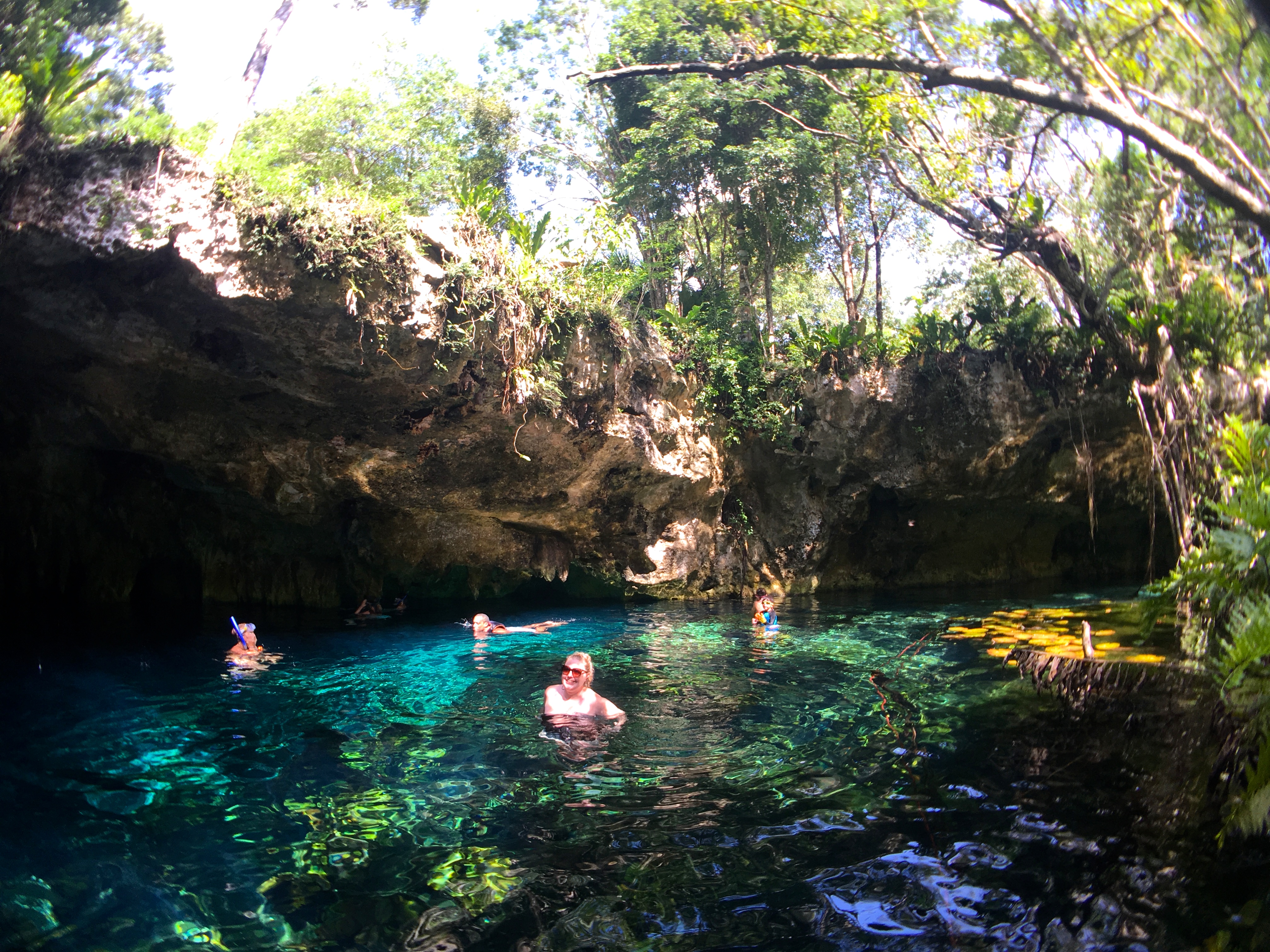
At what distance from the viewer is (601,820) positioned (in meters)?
4.99

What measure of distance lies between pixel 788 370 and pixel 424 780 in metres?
12.9

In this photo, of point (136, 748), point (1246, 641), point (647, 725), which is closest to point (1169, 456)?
point (1246, 641)

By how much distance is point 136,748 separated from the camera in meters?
6.54

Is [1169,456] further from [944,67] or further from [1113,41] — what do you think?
[944,67]

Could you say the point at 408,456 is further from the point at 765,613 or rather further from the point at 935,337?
the point at 935,337

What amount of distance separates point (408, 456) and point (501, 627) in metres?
3.28

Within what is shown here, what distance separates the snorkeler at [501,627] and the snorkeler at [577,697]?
18.1 ft

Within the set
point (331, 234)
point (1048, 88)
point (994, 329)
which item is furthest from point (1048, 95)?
point (994, 329)

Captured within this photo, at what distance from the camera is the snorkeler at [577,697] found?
23.7 ft

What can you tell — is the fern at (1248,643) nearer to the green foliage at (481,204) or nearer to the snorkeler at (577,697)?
the snorkeler at (577,697)

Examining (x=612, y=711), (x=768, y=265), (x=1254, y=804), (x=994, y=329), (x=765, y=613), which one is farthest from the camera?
(x=768, y=265)

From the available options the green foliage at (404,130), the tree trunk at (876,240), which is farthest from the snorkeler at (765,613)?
the green foliage at (404,130)

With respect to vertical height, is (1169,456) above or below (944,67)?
below

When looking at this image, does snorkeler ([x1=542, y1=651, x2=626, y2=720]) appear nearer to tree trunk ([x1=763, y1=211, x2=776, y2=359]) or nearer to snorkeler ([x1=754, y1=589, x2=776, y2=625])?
snorkeler ([x1=754, y1=589, x2=776, y2=625])
